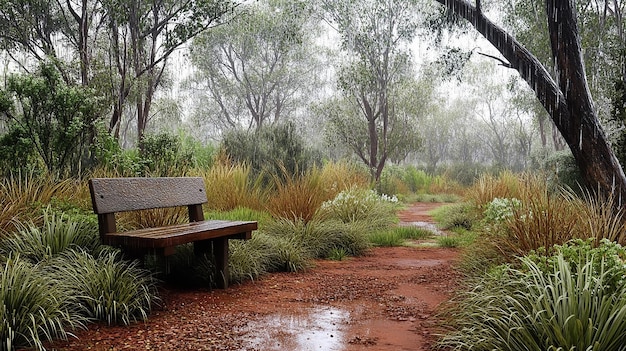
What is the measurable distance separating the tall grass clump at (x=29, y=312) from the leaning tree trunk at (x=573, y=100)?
5.30 m

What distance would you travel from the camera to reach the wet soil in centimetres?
260

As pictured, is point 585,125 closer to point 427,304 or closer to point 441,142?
point 427,304

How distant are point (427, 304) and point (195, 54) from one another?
22166 millimetres

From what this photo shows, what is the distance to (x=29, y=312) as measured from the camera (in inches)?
98.3

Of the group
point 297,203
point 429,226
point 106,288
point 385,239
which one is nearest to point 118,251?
point 106,288

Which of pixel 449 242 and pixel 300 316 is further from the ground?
pixel 300 316

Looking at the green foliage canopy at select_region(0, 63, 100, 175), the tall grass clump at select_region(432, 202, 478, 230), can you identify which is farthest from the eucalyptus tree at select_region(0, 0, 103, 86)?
the tall grass clump at select_region(432, 202, 478, 230)

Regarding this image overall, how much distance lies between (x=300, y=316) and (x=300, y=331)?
33 cm

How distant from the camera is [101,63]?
29.5 ft

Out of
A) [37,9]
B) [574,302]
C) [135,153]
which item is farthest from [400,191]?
[574,302]

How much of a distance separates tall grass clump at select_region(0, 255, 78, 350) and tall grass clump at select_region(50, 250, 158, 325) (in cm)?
12

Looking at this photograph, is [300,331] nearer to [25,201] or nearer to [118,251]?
[118,251]

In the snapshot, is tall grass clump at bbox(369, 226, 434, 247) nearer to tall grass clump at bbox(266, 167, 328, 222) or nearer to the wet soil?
tall grass clump at bbox(266, 167, 328, 222)

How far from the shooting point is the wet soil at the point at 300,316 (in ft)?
8.52
